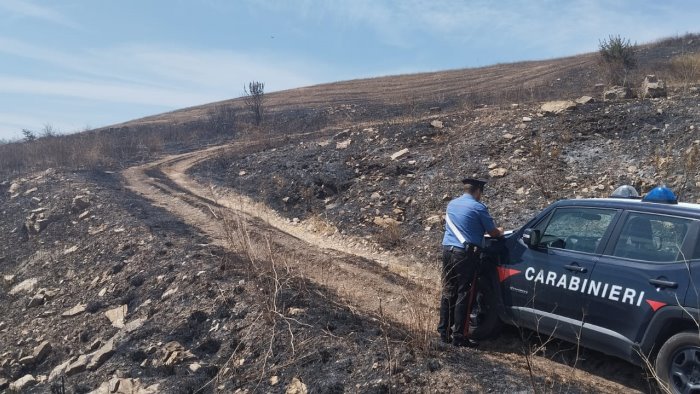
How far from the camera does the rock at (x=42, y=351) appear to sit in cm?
721

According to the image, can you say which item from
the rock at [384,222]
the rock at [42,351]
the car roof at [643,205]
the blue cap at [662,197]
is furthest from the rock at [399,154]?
the blue cap at [662,197]

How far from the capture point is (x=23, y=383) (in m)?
6.62

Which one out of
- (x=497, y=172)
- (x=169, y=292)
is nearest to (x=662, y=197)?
(x=169, y=292)

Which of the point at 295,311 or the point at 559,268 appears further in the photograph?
the point at 295,311

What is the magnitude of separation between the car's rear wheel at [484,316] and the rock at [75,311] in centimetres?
587

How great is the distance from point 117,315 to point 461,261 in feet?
16.5

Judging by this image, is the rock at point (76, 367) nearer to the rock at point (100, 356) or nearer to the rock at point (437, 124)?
the rock at point (100, 356)

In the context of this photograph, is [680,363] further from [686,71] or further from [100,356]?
[686,71]

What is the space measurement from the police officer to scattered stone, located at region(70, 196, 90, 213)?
10923mm

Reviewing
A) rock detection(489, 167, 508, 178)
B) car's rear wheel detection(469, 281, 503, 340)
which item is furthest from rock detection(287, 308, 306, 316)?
rock detection(489, 167, 508, 178)

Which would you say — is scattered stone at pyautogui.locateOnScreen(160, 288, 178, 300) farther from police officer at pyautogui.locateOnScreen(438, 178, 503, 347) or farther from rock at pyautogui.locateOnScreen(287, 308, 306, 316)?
police officer at pyautogui.locateOnScreen(438, 178, 503, 347)

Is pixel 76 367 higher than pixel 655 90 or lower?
lower

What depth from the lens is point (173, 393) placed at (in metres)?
5.23

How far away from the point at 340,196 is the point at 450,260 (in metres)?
7.16
